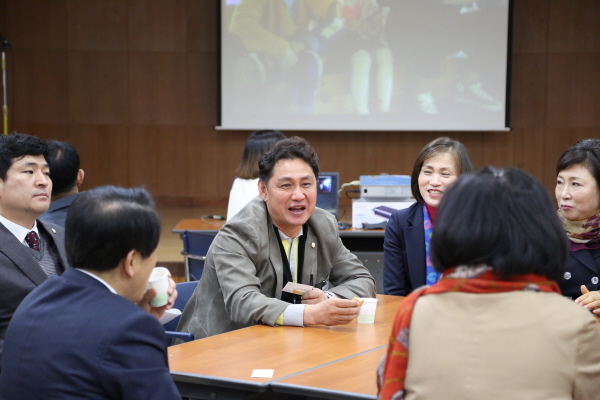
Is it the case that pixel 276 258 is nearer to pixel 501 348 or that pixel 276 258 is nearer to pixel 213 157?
pixel 501 348

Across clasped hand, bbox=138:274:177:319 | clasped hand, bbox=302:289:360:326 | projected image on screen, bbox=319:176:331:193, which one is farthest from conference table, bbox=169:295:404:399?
projected image on screen, bbox=319:176:331:193

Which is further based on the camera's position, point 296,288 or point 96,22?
point 96,22

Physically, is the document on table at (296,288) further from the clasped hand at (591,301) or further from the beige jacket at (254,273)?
the clasped hand at (591,301)

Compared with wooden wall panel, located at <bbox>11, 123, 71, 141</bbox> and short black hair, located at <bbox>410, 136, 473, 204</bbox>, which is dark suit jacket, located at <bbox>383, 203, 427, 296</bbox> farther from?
wooden wall panel, located at <bbox>11, 123, 71, 141</bbox>

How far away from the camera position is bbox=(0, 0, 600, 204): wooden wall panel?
9125mm

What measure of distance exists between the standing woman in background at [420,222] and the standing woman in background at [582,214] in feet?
1.54

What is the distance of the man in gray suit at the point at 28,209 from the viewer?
2461 mm

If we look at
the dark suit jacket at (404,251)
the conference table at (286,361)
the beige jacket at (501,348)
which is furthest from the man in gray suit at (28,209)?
the beige jacket at (501,348)

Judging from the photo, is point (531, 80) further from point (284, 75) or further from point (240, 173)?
point (240, 173)

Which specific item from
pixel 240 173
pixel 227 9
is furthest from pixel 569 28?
pixel 240 173

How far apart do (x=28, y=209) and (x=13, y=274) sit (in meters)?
0.36

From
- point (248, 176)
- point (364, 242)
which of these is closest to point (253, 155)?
point (248, 176)

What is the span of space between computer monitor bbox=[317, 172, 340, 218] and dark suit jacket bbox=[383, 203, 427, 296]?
219 centimetres

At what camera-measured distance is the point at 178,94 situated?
9.30 meters
